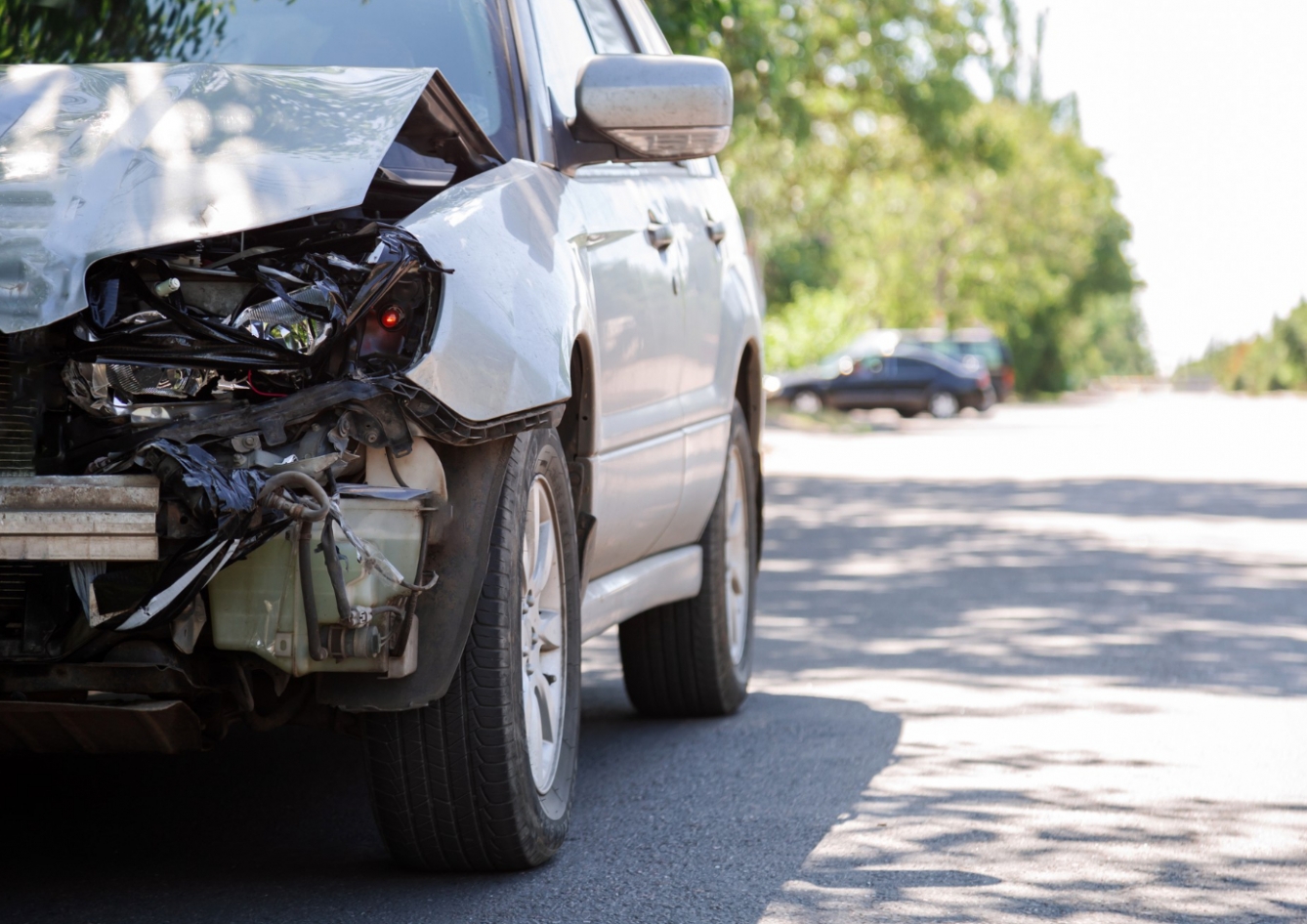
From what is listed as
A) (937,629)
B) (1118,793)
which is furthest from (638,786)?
(937,629)

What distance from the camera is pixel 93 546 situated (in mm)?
3053

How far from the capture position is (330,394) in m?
3.22

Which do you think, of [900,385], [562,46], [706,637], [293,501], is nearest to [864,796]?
[706,637]

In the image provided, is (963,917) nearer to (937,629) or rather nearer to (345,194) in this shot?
(345,194)

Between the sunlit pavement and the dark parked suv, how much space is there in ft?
78.5

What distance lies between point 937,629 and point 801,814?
12.3 ft

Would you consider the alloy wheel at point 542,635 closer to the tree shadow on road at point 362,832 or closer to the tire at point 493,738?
the tire at point 493,738

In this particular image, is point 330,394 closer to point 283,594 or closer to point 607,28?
point 283,594

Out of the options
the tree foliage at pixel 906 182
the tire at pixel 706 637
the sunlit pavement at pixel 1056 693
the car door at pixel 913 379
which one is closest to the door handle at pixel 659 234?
the tire at pixel 706 637

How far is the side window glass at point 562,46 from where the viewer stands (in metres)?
4.66

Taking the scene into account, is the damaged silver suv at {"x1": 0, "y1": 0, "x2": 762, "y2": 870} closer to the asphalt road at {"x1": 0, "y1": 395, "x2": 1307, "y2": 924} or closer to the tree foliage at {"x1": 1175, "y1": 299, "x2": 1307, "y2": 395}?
the asphalt road at {"x1": 0, "y1": 395, "x2": 1307, "y2": 924}

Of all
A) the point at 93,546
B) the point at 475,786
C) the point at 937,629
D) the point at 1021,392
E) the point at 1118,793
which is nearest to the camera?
the point at 93,546

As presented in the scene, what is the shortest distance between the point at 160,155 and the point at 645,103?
4.26 feet

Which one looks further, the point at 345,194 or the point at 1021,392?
the point at 1021,392
